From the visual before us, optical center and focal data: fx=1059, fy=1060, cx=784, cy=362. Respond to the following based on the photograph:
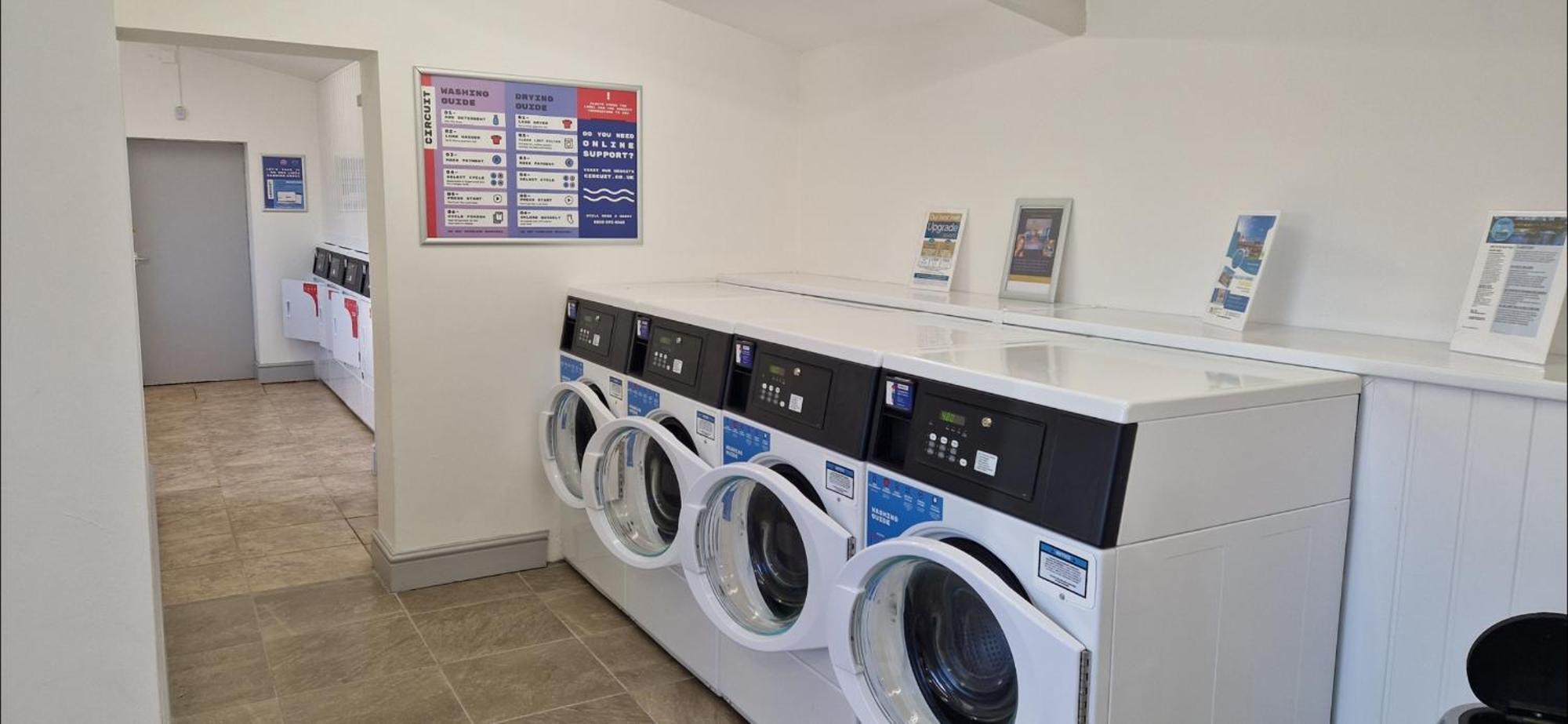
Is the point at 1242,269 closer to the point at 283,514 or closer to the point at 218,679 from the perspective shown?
the point at 218,679

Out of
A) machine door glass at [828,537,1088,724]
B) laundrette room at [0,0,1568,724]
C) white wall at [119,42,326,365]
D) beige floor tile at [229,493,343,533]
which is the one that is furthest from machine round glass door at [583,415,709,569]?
white wall at [119,42,326,365]

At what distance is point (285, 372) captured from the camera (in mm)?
Result: 7656

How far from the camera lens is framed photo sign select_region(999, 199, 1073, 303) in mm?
2824

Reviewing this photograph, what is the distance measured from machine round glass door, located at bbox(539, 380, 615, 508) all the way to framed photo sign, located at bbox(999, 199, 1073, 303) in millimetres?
1415

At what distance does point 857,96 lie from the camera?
3.67 metres

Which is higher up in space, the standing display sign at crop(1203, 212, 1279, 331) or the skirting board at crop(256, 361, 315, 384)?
the standing display sign at crop(1203, 212, 1279, 331)

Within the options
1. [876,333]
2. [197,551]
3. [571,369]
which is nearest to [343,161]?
[197,551]

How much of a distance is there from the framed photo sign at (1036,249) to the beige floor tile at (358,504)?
9.69 feet

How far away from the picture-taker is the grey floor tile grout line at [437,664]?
2.79 meters

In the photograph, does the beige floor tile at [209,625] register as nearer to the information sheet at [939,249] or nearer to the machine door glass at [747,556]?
the machine door glass at [747,556]

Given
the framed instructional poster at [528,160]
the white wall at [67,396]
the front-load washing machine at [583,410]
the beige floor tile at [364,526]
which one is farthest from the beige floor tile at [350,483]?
the white wall at [67,396]

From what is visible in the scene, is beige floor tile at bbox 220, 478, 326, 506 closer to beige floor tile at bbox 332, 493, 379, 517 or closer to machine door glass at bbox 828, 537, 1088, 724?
beige floor tile at bbox 332, 493, 379, 517

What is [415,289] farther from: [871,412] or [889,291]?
[871,412]

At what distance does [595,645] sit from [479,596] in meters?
0.60
